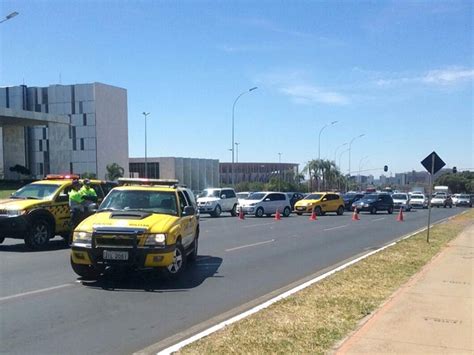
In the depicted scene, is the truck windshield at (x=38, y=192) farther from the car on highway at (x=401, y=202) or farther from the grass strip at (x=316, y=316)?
the car on highway at (x=401, y=202)

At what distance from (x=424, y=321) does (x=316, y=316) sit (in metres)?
1.38

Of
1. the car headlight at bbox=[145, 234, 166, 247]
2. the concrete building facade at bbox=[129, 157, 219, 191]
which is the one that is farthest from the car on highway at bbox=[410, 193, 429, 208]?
the concrete building facade at bbox=[129, 157, 219, 191]

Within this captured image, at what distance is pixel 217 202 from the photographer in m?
34.4

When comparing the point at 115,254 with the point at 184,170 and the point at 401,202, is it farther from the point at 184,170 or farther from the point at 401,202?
the point at 184,170

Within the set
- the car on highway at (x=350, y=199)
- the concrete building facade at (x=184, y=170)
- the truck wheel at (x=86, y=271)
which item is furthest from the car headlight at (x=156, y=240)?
the concrete building facade at (x=184, y=170)

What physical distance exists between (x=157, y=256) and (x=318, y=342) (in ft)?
13.0

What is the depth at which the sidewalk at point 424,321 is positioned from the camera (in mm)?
5926

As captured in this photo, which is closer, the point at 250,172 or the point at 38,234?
the point at 38,234

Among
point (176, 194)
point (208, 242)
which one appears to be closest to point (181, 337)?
point (176, 194)

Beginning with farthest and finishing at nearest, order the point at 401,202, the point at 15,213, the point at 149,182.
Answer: the point at 401,202 → the point at 15,213 → the point at 149,182

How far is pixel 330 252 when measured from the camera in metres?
15.7

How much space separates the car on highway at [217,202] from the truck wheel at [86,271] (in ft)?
77.9

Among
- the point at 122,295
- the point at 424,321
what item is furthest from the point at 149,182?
the point at 424,321

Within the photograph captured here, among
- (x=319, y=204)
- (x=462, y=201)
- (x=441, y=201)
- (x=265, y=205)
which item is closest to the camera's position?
(x=265, y=205)
